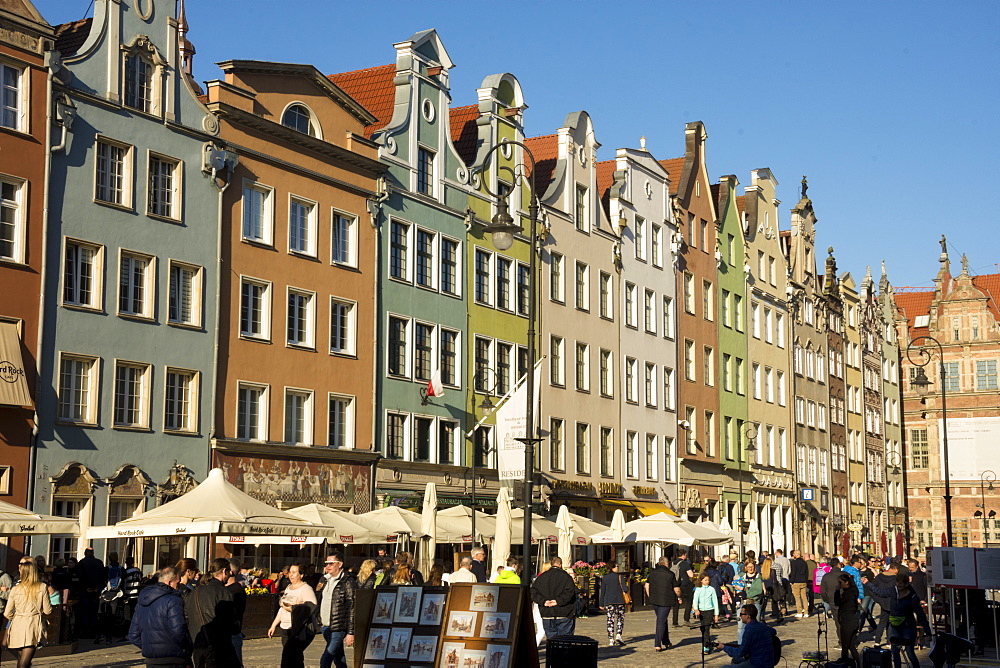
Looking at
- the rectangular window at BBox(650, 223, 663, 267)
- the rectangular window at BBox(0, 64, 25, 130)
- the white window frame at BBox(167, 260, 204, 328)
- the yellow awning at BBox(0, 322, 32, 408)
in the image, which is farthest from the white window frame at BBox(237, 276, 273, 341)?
the rectangular window at BBox(650, 223, 663, 267)

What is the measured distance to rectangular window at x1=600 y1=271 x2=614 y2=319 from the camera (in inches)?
2040

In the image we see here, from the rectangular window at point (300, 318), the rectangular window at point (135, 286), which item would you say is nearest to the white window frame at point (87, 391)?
the rectangular window at point (135, 286)

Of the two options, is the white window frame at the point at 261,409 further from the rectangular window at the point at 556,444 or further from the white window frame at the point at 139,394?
the rectangular window at the point at 556,444

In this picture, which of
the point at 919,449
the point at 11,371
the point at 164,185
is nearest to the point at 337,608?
the point at 11,371

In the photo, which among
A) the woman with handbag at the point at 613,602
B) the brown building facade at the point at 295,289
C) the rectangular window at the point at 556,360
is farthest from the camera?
the rectangular window at the point at 556,360

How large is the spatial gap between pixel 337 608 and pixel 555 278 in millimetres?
31833

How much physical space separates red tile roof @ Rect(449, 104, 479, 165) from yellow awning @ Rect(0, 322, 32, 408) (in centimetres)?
1932

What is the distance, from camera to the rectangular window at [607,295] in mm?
51812

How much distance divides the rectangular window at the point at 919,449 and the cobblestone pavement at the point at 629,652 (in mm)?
61566

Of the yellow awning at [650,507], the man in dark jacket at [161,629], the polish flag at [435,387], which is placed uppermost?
the polish flag at [435,387]

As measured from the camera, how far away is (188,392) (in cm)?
3344

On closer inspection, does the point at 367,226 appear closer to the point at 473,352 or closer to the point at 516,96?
the point at 473,352

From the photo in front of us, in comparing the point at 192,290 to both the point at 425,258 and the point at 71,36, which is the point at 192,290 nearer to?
the point at 71,36

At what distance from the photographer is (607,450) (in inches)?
2026
